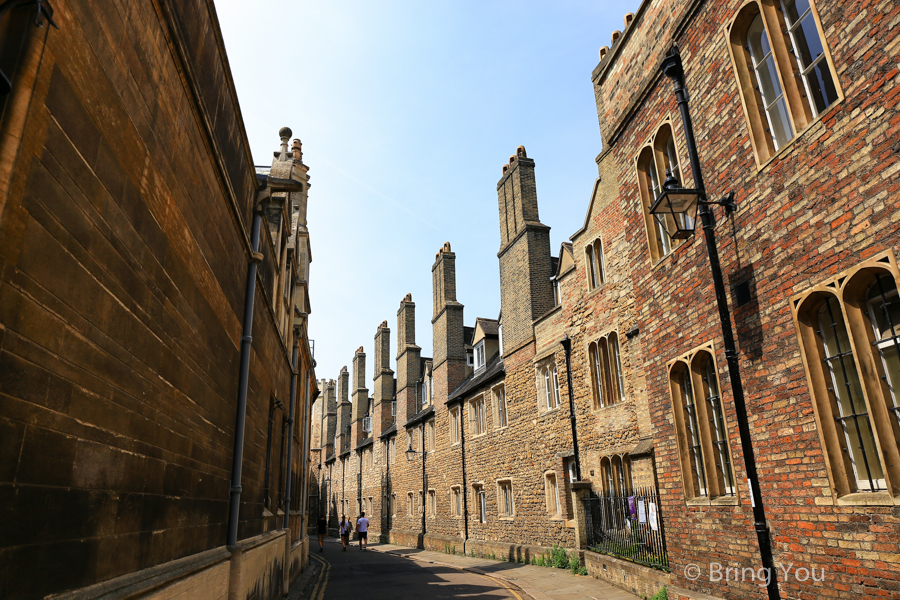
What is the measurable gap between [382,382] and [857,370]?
35.5 metres

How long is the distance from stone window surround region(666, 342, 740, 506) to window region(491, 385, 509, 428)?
43.8 feet

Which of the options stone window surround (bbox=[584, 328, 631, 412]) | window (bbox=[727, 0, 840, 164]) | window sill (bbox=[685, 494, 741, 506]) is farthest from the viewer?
stone window surround (bbox=[584, 328, 631, 412])

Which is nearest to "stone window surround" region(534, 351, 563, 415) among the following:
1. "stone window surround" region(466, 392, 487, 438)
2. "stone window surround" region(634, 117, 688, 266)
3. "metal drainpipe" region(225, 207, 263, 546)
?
"stone window surround" region(466, 392, 487, 438)

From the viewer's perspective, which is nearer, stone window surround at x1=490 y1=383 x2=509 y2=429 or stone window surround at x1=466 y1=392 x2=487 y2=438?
stone window surround at x1=490 y1=383 x2=509 y2=429

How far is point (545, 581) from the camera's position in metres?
13.6

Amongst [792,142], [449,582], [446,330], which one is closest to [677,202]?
[792,142]

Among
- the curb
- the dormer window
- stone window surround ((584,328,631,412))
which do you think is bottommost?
the curb

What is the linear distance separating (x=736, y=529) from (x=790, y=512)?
3.25 feet

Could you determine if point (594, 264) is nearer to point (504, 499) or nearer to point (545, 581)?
point (545, 581)

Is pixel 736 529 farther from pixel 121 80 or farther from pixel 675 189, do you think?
pixel 121 80

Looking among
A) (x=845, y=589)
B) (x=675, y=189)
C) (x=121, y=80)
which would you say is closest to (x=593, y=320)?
(x=675, y=189)

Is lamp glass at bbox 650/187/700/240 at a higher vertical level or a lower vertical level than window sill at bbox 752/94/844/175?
lower

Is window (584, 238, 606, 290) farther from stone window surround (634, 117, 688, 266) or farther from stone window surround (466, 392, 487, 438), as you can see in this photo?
stone window surround (466, 392, 487, 438)

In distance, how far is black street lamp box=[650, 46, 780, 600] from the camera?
6090 mm
